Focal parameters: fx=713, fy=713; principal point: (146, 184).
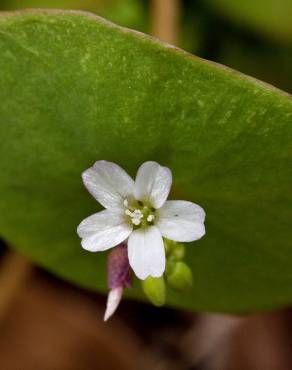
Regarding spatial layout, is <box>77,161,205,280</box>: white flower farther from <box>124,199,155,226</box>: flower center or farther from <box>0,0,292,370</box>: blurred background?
<box>0,0,292,370</box>: blurred background

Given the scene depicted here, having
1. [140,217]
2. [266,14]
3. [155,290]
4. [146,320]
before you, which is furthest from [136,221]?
[146,320]

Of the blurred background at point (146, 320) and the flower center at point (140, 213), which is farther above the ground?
the blurred background at point (146, 320)

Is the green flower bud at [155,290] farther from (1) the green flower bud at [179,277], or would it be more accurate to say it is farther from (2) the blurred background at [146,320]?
(2) the blurred background at [146,320]

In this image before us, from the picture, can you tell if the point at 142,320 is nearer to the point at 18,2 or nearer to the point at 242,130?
the point at 18,2

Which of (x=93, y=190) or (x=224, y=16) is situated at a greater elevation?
(x=224, y=16)

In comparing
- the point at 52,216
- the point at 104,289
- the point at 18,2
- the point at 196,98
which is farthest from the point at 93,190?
the point at 18,2

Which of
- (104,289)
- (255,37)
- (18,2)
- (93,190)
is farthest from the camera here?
(255,37)

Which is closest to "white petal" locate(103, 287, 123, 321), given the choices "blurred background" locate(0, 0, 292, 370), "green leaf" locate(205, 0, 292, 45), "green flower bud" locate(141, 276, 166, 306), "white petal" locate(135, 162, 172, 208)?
"green flower bud" locate(141, 276, 166, 306)

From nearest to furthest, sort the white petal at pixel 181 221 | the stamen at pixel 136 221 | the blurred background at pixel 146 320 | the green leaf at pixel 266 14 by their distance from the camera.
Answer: the white petal at pixel 181 221 → the stamen at pixel 136 221 → the green leaf at pixel 266 14 → the blurred background at pixel 146 320

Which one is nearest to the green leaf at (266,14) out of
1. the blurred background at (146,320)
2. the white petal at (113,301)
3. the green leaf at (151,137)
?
the blurred background at (146,320)
